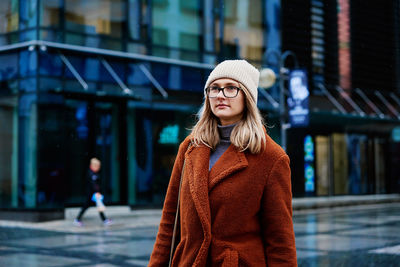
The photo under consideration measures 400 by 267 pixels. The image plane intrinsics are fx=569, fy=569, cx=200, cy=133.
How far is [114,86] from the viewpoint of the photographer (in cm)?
1878

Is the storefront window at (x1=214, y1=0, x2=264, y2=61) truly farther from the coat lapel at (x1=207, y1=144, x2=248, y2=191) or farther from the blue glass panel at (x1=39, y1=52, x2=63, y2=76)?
the coat lapel at (x1=207, y1=144, x2=248, y2=191)

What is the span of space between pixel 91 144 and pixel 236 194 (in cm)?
1614

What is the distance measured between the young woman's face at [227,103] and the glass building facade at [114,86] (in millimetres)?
12307

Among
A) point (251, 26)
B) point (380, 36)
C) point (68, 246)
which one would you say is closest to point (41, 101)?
point (68, 246)

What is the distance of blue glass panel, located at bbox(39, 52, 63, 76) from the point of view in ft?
55.7

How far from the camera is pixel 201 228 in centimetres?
268

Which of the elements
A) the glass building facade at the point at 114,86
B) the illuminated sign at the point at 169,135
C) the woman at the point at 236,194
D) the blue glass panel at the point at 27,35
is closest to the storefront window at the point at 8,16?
the glass building facade at the point at 114,86

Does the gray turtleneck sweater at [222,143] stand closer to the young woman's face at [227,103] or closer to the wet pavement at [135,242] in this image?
the young woman's face at [227,103]

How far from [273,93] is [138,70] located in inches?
270

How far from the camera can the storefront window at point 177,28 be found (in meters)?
20.2

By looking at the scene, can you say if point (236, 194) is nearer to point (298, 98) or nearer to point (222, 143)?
point (222, 143)

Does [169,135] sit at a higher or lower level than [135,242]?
higher

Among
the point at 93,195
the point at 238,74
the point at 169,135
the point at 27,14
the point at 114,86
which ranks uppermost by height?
the point at 27,14

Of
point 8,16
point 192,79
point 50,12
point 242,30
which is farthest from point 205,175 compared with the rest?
point 242,30
